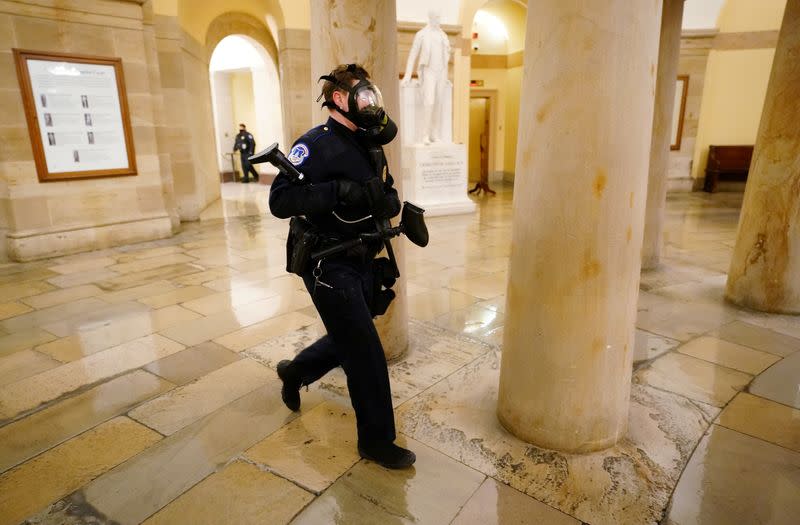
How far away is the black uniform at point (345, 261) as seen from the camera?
2.06 meters

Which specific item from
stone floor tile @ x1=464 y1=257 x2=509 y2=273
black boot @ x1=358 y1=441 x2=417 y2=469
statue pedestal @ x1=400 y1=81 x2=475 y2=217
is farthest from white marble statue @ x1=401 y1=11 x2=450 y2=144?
black boot @ x1=358 y1=441 x2=417 y2=469

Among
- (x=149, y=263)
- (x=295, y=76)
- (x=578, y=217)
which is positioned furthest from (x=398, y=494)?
(x=295, y=76)

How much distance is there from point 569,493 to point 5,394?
3.43 meters

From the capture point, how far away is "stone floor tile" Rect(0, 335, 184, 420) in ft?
9.92

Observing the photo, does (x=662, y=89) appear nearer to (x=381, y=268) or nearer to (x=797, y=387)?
(x=797, y=387)

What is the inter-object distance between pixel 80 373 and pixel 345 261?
7.94 feet

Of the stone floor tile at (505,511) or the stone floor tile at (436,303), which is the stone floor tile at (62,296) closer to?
the stone floor tile at (436,303)

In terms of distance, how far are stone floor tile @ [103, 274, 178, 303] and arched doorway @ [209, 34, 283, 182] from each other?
987cm

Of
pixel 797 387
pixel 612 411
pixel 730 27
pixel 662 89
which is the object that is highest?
pixel 730 27

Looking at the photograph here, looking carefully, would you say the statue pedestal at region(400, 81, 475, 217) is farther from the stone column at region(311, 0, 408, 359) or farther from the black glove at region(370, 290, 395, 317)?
the black glove at region(370, 290, 395, 317)

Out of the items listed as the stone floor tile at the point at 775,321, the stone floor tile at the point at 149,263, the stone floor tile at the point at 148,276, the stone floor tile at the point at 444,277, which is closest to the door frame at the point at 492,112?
the stone floor tile at the point at 444,277

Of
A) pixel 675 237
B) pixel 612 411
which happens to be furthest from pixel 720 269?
pixel 612 411

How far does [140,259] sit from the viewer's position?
6.34m

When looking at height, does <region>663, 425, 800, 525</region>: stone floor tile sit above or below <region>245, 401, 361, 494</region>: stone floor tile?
below
